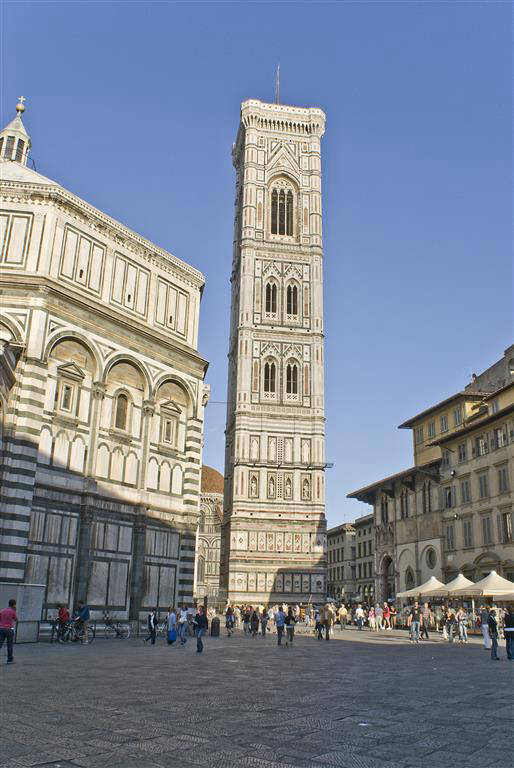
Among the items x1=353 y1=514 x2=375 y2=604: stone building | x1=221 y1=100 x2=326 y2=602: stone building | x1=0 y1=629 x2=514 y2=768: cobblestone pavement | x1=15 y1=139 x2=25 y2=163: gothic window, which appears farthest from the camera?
x1=353 y1=514 x2=375 y2=604: stone building

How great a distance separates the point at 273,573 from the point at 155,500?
110 ft

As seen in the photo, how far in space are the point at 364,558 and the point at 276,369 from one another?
29.7 meters

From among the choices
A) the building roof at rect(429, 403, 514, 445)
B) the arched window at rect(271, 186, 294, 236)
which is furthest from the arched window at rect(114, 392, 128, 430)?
the arched window at rect(271, 186, 294, 236)

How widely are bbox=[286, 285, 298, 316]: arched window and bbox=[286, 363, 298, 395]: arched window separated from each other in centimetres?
535

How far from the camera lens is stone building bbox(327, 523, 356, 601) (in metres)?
83.1

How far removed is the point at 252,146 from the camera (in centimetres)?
6706

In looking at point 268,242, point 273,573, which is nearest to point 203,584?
point 273,573

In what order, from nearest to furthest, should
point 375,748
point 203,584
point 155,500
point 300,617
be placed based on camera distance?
point 375,748 → point 155,500 → point 300,617 → point 203,584

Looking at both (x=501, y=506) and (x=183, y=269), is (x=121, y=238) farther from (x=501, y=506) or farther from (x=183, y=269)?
(x=501, y=506)

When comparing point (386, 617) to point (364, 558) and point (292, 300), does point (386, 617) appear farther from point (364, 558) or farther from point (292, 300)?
point (364, 558)

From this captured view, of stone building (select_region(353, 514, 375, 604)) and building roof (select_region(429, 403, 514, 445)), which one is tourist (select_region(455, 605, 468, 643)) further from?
stone building (select_region(353, 514, 375, 604))

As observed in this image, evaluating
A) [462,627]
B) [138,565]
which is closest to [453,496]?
[462,627]

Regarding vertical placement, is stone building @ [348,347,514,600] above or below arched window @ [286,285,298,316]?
below

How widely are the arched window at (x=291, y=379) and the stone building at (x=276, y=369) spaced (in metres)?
0.09
